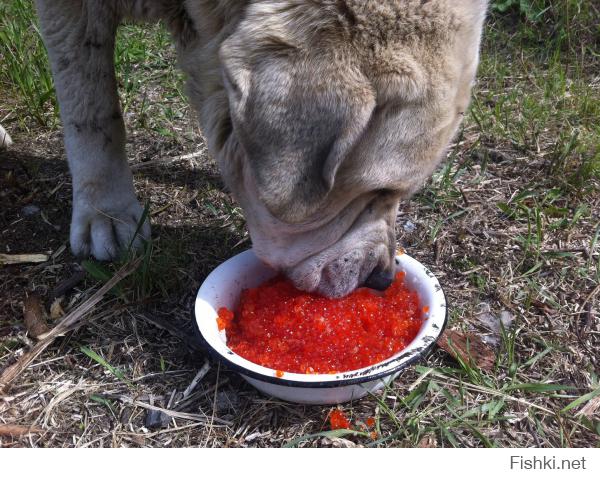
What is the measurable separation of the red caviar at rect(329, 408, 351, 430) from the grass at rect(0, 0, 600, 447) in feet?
0.10

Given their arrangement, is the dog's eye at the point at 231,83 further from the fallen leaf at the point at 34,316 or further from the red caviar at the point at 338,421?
the fallen leaf at the point at 34,316

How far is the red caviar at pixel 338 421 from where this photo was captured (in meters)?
2.01

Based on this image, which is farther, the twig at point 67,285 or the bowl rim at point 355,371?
the twig at point 67,285

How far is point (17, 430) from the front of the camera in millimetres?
2035

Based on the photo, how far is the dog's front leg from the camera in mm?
2508

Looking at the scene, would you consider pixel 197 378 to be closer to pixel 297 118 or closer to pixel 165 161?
pixel 297 118

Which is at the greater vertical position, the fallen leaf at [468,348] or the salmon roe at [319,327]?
the salmon roe at [319,327]

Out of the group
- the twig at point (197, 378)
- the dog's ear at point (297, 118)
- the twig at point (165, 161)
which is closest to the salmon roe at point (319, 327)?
the twig at point (197, 378)

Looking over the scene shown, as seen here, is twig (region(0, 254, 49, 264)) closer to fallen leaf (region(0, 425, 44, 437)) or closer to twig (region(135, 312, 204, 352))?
twig (region(135, 312, 204, 352))

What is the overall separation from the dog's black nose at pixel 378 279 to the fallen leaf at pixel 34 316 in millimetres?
1050

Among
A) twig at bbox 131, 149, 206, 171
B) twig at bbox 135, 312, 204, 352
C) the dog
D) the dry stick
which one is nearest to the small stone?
twig at bbox 135, 312, 204, 352

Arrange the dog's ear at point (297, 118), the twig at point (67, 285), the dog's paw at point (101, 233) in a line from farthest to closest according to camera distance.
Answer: the dog's paw at point (101, 233), the twig at point (67, 285), the dog's ear at point (297, 118)

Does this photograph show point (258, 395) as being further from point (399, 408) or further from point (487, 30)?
point (487, 30)

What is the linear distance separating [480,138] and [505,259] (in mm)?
896
